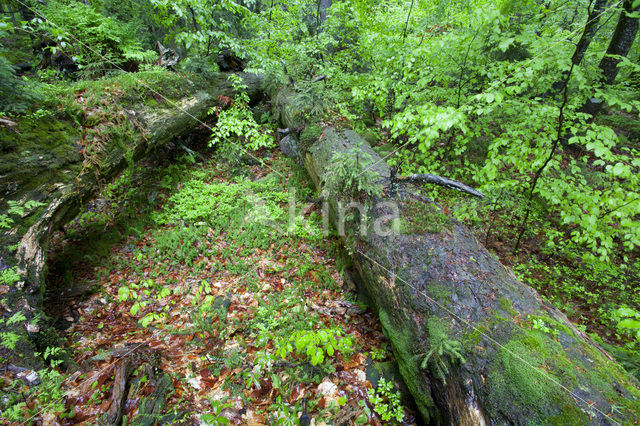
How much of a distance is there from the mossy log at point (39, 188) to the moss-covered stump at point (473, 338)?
14.5ft

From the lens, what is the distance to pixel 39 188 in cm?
408

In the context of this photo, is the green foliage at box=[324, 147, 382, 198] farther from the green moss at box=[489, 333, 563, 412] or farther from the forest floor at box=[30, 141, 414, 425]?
the green moss at box=[489, 333, 563, 412]

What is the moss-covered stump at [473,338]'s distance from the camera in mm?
2133

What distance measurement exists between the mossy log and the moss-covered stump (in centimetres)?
443

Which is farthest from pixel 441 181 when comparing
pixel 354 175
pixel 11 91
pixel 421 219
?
pixel 11 91

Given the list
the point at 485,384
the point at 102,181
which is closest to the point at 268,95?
the point at 102,181

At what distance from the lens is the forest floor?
115 inches

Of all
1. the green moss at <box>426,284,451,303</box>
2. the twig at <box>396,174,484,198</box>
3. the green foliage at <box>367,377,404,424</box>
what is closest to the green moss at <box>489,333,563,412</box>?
the green moss at <box>426,284,451,303</box>

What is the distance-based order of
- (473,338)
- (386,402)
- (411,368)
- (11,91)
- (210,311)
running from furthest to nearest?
(210,311)
(11,91)
(386,402)
(411,368)
(473,338)

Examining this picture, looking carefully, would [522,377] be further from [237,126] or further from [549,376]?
[237,126]

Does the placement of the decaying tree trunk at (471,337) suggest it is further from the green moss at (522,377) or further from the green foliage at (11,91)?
the green foliage at (11,91)

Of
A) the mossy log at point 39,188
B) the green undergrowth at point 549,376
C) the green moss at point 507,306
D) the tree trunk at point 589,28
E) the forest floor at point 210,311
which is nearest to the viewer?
the green undergrowth at point 549,376

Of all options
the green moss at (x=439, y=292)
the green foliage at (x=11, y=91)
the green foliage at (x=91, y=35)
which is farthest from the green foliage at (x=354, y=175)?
the green foliage at (x=91, y=35)

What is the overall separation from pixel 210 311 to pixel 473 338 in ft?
12.2
